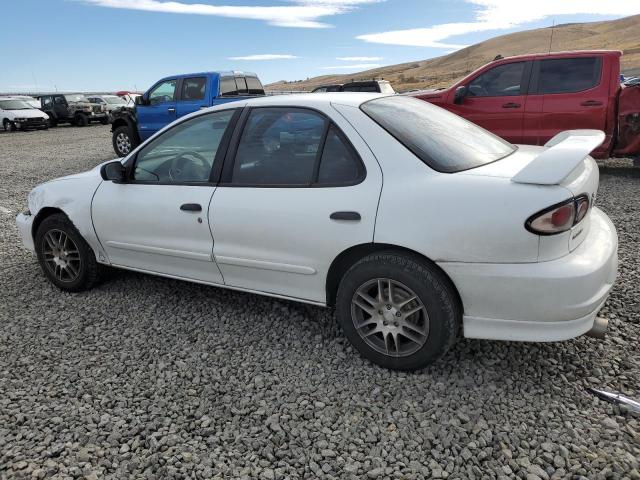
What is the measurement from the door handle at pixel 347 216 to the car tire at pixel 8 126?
25.6m

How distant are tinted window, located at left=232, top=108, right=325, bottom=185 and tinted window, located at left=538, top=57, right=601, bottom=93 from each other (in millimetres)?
6128

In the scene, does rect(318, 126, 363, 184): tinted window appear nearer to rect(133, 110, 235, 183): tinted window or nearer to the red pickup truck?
rect(133, 110, 235, 183): tinted window

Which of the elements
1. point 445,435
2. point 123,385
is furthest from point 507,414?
point 123,385

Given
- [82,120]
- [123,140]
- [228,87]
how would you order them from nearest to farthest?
1. [228,87]
2. [123,140]
3. [82,120]

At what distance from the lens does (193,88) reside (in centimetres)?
1061

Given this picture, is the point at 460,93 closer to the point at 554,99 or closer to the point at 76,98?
the point at 554,99

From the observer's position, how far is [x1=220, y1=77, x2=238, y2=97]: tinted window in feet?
34.4

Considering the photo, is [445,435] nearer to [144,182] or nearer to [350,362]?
[350,362]

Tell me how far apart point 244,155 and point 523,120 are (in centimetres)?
613

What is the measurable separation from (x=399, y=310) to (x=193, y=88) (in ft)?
30.6

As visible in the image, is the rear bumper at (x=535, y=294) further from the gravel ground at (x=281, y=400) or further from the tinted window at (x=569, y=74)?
the tinted window at (x=569, y=74)

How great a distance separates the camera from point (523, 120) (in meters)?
7.82

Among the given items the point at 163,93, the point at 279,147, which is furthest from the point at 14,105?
the point at 279,147

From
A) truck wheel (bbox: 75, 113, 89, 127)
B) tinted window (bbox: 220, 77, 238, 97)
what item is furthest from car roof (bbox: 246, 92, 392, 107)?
truck wheel (bbox: 75, 113, 89, 127)
